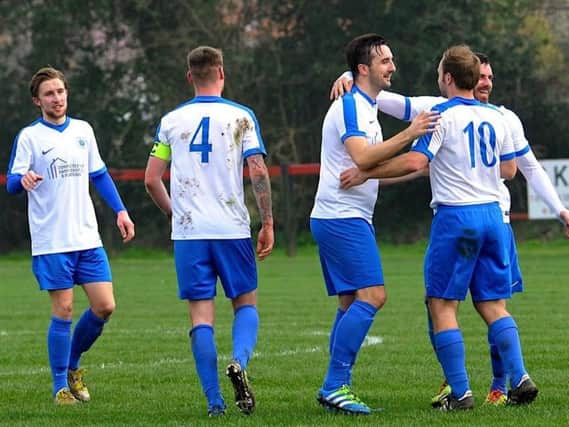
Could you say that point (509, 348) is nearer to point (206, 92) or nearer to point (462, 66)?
point (462, 66)

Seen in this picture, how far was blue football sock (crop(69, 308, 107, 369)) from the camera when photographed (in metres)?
8.67

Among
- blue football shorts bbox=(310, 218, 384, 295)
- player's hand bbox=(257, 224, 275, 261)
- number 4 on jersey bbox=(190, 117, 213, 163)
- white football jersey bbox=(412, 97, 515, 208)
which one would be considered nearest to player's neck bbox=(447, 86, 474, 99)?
white football jersey bbox=(412, 97, 515, 208)

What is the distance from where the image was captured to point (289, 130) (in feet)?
109

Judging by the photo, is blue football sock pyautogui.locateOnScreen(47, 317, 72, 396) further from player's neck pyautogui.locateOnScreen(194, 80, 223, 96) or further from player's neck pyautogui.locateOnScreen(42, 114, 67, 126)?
player's neck pyautogui.locateOnScreen(194, 80, 223, 96)

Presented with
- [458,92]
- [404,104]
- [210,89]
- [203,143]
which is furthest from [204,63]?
A: [458,92]

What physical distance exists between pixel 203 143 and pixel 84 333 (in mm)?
1761

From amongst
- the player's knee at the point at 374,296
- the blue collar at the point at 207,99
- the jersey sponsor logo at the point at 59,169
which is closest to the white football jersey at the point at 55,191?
the jersey sponsor logo at the point at 59,169

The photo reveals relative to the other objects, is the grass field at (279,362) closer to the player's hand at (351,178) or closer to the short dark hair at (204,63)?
the player's hand at (351,178)

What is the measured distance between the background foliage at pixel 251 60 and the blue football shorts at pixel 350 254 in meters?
23.8

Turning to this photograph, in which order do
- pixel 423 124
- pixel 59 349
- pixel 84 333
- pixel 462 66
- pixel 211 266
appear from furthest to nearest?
1. pixel 84 333
2. pixel 59 349
3. pixel 211 266
4. pixel 462 66
5. pixel 423 124

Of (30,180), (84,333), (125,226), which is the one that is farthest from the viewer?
(84,333)

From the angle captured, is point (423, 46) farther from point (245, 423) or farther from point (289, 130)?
point (245, 423)

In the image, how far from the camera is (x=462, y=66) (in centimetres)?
741

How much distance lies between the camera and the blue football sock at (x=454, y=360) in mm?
7488
